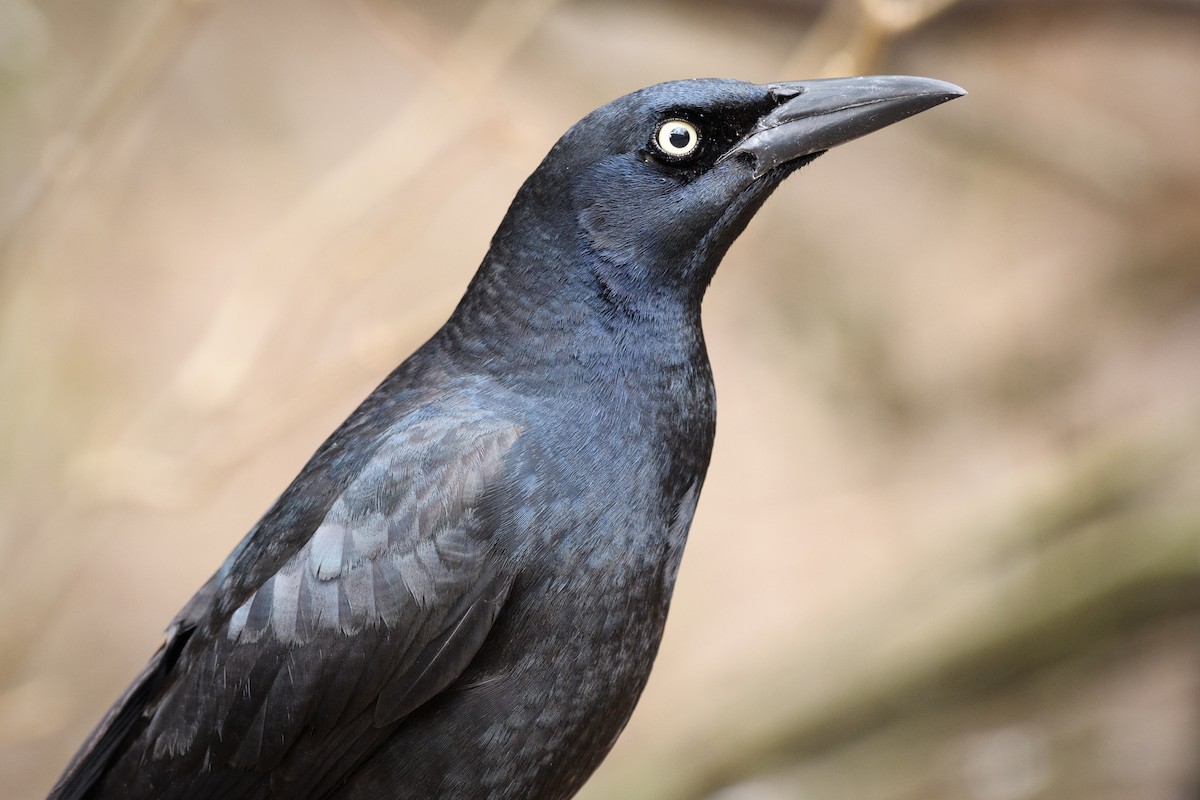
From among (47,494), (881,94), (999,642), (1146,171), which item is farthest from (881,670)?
(47,494)

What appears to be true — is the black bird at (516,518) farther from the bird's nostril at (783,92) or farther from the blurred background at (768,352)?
the blurred background at (768,352)

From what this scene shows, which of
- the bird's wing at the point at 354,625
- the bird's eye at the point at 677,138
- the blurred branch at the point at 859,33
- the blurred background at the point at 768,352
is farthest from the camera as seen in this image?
the blurred background at the point at 768,352

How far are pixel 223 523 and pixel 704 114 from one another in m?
3.51

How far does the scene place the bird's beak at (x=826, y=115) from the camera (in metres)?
2.24

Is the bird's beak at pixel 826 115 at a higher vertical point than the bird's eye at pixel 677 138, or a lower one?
higher

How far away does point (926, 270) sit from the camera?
5.32 m

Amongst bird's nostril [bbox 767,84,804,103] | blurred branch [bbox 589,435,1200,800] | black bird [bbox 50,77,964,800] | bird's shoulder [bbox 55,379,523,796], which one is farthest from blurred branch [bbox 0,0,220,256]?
blurred branch [bbox 589,435,1200,800]

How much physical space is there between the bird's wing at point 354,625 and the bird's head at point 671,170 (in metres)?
0.35

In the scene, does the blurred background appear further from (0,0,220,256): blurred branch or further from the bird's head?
the bird's head

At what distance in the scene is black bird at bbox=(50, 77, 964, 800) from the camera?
208 centimetres

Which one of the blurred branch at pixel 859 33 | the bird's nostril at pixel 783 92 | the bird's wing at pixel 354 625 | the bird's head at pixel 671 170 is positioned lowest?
the bird's wing at pixel 354 625

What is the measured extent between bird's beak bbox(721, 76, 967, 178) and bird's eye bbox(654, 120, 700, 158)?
7 centimetres

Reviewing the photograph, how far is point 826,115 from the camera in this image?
227 centimetres

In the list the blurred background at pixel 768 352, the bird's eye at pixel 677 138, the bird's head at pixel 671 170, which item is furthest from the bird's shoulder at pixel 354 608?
the blurred background at pixel 768 352
